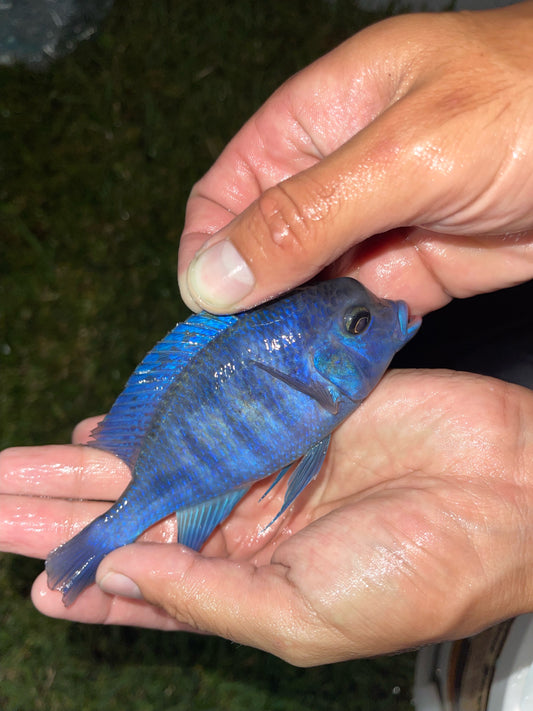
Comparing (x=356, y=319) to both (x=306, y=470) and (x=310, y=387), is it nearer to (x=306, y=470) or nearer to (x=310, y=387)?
(x=310, y=387)

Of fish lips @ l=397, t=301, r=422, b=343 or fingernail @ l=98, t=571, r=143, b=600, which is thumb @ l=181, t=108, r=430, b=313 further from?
fingernail @ l=98, t=571, r=143, b=600

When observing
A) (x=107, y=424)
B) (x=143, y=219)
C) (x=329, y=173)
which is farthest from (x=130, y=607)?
(x=143, y=219)

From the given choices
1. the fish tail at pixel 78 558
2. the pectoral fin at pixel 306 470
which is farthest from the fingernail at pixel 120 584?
the pectoral fin at pixel 306 470

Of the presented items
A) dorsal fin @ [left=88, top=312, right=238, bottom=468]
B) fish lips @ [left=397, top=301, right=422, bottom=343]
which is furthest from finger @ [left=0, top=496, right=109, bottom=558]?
fish lips @ [left=397, top=301, right=422, bottom=343]

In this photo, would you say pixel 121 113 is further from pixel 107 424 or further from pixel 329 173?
pixel 329 173

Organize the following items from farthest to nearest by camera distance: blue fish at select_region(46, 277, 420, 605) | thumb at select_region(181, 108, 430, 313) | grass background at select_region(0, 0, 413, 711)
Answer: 1. grass background at select_region(0, 0, 413, 711)
2. blue fish at select_region(46, 277, 420, 605)
3. thumb at select_region(181, 108, 430, 313)
